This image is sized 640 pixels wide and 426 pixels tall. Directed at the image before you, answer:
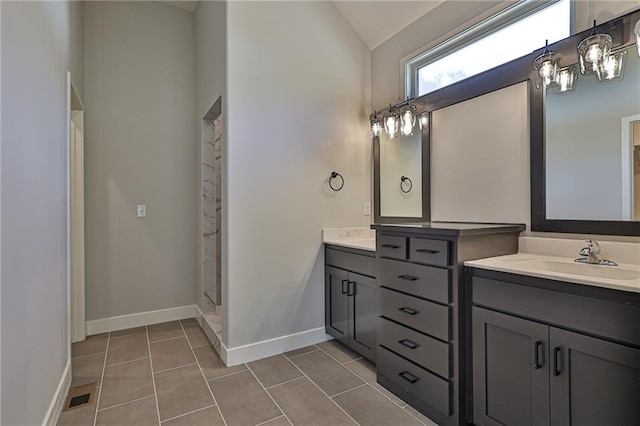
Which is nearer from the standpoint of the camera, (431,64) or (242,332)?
(242,332)

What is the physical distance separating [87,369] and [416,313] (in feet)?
7.72

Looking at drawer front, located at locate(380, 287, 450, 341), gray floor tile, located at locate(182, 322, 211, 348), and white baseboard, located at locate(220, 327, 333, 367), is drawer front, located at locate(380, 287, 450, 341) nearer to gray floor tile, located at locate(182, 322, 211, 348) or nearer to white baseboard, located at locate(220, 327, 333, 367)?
white baseboard, located at locate(220, 327, 333, 367)

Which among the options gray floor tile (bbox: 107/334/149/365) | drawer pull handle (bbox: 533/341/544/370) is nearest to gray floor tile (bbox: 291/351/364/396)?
drawer pull handle (bbox: 533/341/544/370)

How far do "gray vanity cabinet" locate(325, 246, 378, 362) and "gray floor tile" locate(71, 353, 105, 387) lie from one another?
172cm

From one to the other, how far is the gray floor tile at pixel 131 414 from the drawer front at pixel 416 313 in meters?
1.45

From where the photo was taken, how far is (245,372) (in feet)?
7.71

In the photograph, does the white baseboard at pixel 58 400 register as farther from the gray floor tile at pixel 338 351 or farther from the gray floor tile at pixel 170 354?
the gray floor tile at pixel 338 351

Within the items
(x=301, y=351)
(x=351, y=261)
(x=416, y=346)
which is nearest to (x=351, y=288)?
(x=351, y=261)

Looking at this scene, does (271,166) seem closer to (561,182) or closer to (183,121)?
(183,121)

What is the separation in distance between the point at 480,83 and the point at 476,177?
0.62m

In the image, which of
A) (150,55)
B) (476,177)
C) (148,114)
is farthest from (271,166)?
(150,55)

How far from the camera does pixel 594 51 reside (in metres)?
1.61

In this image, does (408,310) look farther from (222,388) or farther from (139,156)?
(139,156)

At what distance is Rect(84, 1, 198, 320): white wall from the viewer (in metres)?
3.17
